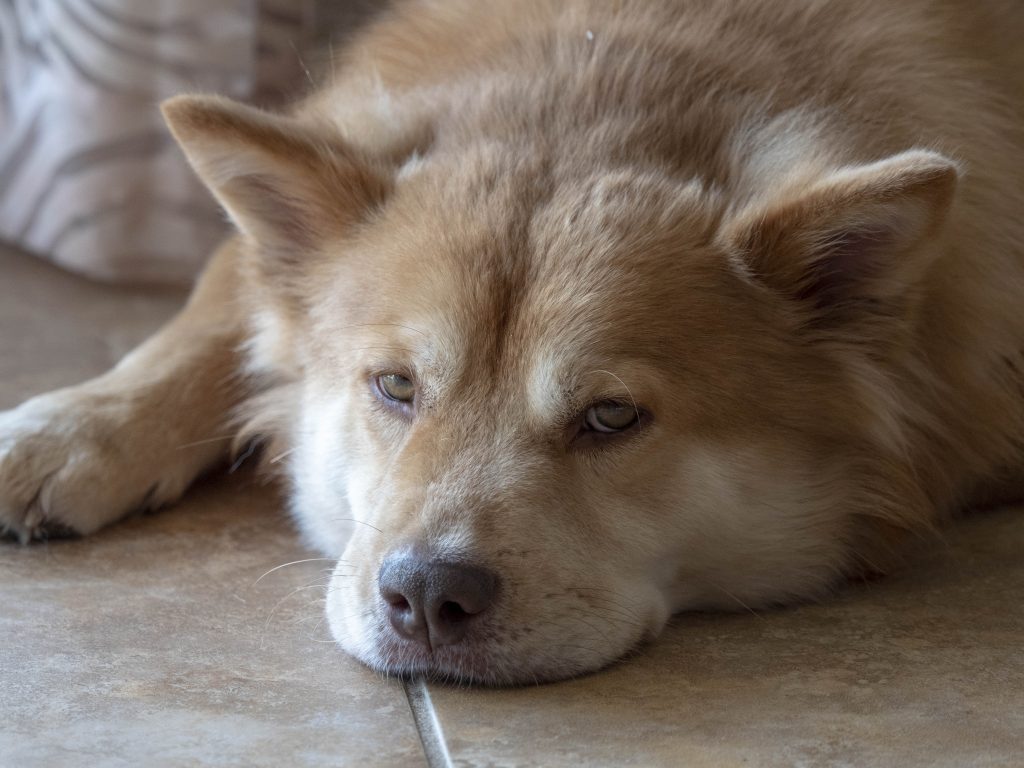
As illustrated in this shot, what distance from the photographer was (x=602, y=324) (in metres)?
2.00

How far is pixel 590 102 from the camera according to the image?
2.28 metres

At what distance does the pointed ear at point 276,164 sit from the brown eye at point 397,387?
1.02ft

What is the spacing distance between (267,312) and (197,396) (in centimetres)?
26

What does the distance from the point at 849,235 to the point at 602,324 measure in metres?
0.41

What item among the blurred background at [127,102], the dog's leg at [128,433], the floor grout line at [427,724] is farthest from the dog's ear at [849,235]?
the blurred background at [127,102]

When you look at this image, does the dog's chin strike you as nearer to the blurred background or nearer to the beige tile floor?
the beige tile floor

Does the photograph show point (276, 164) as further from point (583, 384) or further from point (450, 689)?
point (450, 689)

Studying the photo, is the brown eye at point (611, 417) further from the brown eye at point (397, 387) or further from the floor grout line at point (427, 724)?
the floor grout line at point (427, 724)

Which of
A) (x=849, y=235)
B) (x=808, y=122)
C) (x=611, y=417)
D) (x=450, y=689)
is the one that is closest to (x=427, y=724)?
(x=450, y=689)

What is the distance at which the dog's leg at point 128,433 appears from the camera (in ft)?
7.93

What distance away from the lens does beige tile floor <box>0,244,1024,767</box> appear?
1.73 metres

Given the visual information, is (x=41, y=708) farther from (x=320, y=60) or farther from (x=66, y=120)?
(x=66, y=120)

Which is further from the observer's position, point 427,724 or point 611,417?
point 611,417

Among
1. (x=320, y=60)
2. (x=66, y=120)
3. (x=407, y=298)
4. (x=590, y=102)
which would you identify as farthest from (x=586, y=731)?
(x=66, y=120)
